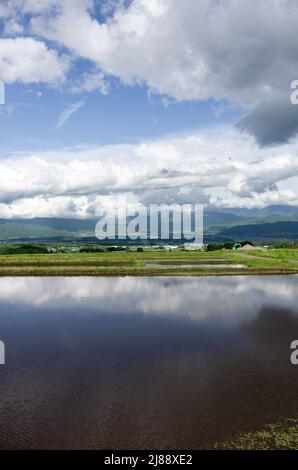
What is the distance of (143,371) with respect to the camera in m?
14.6

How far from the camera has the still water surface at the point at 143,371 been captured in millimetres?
10289

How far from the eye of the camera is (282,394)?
12.6 m

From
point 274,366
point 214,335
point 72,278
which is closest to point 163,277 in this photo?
point 72,278

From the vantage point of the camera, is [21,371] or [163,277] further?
[163,277]

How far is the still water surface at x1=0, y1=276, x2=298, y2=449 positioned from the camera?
10.3m

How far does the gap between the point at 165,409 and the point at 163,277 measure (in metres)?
34.1

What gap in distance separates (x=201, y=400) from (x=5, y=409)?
6.41m

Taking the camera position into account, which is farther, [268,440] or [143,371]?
[143,371]

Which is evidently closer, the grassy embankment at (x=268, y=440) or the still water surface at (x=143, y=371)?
the grassy embankment at (x=268, y=440)

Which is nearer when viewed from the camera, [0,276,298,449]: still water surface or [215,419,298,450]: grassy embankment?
[215,419,298,450]: grassy embankment

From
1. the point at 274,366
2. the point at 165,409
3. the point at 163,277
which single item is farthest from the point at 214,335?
the point at 163,277
